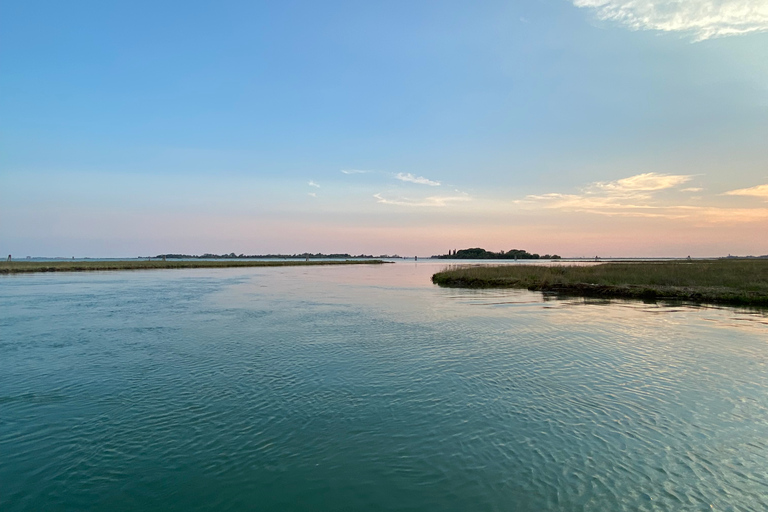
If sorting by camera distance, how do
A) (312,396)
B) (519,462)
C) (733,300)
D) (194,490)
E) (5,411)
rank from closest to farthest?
(194,490) < (519,462) < (5,411) < (312,396) < (733,300)

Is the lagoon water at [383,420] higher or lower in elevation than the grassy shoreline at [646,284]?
lower

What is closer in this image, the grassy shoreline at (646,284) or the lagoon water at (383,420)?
the lagoon water at (383,420)

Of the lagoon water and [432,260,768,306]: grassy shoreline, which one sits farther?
[432,260,768,306]: grassy shoreline

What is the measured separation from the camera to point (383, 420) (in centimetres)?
855

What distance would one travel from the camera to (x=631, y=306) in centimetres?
2697

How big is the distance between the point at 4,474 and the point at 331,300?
25.0 meters

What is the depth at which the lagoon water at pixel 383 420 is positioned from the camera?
238 inches

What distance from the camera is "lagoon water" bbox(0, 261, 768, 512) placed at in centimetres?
604

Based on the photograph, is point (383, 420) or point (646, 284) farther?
point (646, 284)

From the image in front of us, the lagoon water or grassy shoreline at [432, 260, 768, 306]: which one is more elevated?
grassy shoreline at [432, 260, 768, 306]

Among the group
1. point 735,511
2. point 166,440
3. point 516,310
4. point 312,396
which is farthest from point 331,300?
point 735,511

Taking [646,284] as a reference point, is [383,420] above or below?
below

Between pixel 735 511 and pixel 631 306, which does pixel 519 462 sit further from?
pixel 631 306

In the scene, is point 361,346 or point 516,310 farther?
point 516,310
